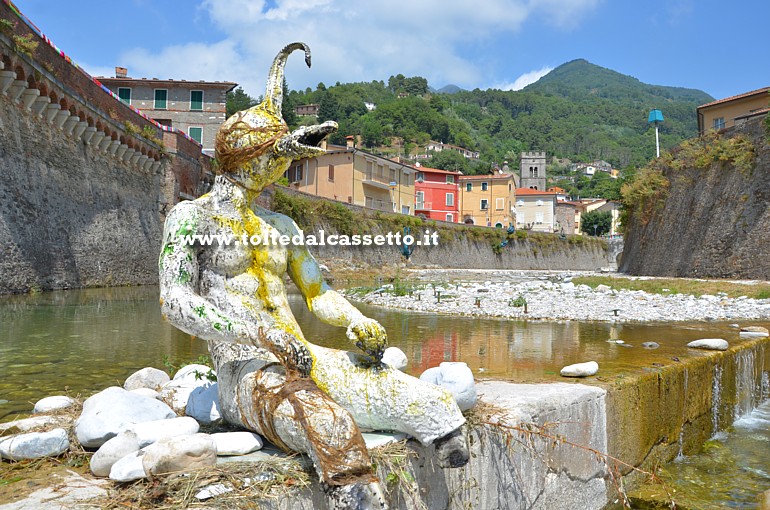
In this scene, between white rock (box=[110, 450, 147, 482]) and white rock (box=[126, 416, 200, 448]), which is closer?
white rock (box=[110, 450, 147, 482])

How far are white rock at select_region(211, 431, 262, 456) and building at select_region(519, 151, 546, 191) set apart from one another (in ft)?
376

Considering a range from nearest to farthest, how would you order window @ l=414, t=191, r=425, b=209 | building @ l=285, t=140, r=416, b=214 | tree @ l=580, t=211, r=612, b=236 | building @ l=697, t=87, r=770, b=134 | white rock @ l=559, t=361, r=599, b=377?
white rock @ l=559, t=361, r=599, b=377 → building @ l=697, t=87, r=770, b=134 → building @ l=285, t=140, r=416, b=214 → window @ l=414, t=191, r=425, b=209 → tree @ l=580, t=211, r=612, b=236

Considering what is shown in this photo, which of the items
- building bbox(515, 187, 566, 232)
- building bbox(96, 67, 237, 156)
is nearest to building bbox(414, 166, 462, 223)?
building bbox(515, 187, 566, 232)

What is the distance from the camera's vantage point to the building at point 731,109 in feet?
112

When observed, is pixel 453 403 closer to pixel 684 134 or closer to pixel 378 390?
pixel 378 390

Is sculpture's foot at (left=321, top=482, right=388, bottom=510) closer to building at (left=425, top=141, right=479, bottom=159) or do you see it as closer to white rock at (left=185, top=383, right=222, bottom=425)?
white rock at (left=185, top=383, right=222, bottom=425)

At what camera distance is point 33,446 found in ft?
8.61

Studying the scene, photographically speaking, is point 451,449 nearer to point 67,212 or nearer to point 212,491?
point 212,491

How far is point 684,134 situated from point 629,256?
161905 mm

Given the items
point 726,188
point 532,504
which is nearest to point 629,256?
point 726,188

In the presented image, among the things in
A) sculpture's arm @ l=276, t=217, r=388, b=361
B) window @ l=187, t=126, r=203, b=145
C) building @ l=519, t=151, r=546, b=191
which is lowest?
sculpture's arm @ l=276, t=217, r=388, b=361

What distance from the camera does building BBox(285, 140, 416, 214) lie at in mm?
50250

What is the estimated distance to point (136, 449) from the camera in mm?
2457

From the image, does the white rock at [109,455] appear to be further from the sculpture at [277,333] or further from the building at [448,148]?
the building at [448,148]
